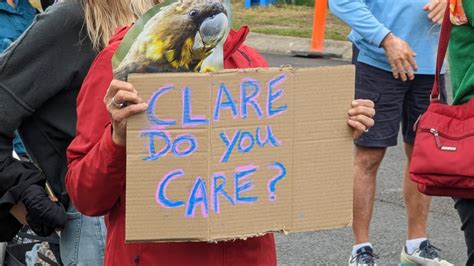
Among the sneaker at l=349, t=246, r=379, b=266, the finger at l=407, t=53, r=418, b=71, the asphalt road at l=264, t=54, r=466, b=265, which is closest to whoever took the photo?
the finger at l=407, t=53, r=418, b=71

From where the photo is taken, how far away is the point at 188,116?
2.16 m

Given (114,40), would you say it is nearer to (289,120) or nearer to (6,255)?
(289,120)

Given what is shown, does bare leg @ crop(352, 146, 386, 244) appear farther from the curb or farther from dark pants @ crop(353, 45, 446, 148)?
the curb

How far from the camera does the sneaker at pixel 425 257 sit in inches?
191

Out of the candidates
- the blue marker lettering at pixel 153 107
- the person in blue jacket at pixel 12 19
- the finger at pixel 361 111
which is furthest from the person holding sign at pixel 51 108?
the person in blue jacket at pixel 12 19

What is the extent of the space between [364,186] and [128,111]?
111 inches

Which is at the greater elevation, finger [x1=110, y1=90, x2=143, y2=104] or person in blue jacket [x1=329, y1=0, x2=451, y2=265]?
finger [x1=110, y1=90, x2=143, y2=104]

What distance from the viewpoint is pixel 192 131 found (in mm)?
2170

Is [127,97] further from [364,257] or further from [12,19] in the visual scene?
[364,257]

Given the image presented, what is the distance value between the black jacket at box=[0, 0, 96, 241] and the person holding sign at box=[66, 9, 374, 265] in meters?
0.47

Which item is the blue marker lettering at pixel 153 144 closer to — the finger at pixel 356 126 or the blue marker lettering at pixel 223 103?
the blue marker lettering at pixel 223 103

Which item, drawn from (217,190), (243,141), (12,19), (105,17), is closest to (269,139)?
(243,141)

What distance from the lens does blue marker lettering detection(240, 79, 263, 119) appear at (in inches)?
86.4

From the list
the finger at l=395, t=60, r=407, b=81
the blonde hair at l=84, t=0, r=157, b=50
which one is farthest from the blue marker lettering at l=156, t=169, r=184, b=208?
the finger at l=395, t=60, r=407, b=81
